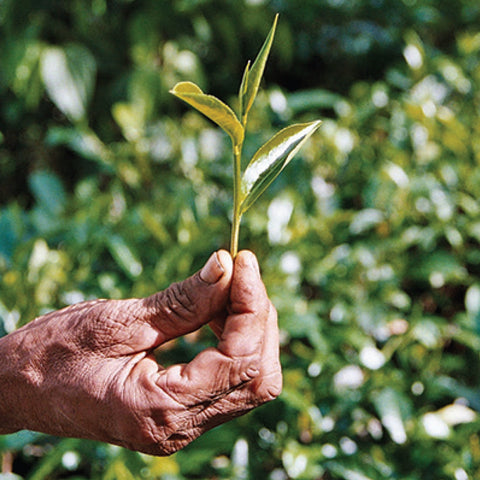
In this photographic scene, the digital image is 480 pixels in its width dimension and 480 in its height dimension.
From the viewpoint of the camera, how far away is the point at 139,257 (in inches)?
62.8

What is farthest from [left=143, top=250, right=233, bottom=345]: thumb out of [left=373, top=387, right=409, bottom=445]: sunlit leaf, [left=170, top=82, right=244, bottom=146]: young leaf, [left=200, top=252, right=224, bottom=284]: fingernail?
[left=373, top=387, right=409, bottom=445]: sunlit leaf

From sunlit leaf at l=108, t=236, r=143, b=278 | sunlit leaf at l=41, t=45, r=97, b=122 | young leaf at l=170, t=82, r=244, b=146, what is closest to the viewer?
young leaf at l=170, t=82, r=244, b=146

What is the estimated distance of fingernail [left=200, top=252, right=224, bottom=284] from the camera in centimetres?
75

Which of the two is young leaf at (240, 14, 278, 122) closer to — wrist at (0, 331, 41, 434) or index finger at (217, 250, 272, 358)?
index finger at (217, 250, 272, 358)

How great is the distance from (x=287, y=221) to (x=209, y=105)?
99 centimetres

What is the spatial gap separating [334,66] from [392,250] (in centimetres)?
139

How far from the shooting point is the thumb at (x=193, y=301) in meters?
0.75

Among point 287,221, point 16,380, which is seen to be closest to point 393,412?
point 287,221

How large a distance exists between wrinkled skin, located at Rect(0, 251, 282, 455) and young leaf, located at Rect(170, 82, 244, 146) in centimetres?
15

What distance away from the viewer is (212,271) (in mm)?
749

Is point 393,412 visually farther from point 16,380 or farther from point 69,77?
point 69,77

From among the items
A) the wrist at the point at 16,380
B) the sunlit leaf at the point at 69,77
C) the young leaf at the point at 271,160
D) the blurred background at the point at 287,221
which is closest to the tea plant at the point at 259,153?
the young leaf at the point at 271,160

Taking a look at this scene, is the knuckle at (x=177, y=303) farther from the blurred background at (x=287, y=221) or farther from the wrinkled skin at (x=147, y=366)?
the blurred background at (x=287, y=221)

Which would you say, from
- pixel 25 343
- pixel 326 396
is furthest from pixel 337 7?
pixel 25 343
